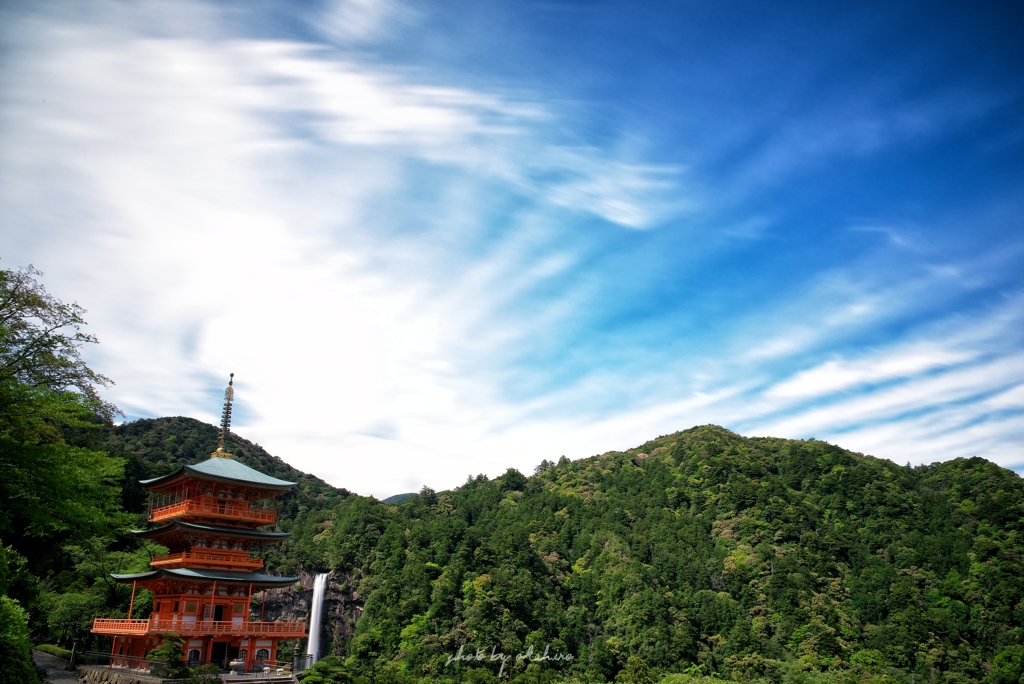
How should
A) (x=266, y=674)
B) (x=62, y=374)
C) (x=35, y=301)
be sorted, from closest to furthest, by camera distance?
1. (x=35, y=301)
2. (x=62, y=374)
3. (x=266, y=674)

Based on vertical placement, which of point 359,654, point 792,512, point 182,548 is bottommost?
point 359,654

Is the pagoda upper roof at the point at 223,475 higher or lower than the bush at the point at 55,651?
higher

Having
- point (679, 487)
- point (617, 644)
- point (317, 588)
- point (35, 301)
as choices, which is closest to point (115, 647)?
point (35, 301)

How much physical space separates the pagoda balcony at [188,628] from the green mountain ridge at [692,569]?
476cm

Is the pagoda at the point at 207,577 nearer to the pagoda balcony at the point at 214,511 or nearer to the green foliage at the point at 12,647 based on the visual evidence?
the pagoda balcony at the point at 214,511

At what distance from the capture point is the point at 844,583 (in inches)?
2373

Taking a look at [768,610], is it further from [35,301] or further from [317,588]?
[35,301]

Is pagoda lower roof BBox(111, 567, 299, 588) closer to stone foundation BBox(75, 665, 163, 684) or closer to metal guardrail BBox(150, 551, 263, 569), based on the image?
metal guardrail BBox(150, 551, 263, 569)

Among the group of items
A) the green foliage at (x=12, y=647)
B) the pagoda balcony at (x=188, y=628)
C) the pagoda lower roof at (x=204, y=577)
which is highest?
the pagoda lower roof at (x=204, y=577)

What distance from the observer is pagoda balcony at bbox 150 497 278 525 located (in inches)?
1297

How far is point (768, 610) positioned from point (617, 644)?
1331cm

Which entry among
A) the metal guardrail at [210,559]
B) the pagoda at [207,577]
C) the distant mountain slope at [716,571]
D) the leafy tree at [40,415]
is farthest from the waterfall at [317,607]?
the leafy tree at [40,415]

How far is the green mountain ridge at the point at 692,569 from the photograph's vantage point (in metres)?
49.8

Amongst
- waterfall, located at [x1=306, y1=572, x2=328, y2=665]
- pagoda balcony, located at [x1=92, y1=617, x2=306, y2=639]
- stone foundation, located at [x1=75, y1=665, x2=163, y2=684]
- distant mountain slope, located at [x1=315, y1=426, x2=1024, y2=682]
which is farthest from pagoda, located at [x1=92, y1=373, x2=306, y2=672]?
waterfall, located at [x1=306, y1=572, x2=328, y2=665]
